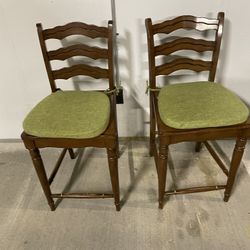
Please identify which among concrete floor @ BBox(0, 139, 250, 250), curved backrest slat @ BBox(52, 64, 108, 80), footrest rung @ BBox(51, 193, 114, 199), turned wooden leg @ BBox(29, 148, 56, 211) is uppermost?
curved backrest slat @ BBox(52, 64, 108, 80)

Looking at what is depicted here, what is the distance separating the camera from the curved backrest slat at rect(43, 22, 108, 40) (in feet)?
4.09

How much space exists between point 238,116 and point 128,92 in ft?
2.42

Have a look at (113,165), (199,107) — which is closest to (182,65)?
(199,107)

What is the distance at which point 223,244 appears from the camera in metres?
1.18

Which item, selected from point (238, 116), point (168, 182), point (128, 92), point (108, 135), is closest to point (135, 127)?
point (128, 92)

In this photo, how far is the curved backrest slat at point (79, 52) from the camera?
4.23ft

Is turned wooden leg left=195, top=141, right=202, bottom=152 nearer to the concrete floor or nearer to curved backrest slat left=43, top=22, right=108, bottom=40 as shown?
the concrete floor

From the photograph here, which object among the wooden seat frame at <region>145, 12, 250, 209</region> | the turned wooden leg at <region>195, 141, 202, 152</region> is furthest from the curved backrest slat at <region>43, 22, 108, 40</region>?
the turned wooden leg at <region>195, 141, 202, 152</region>

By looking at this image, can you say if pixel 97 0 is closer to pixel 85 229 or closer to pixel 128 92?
pixel 128 92

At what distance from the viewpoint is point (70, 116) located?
114cm

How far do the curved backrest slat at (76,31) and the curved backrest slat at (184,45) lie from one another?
0.96 ft

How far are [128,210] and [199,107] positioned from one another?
26.1 inches

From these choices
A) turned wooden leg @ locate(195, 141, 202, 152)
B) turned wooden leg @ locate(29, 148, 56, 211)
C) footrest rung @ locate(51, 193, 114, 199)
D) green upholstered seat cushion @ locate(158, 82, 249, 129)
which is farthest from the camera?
turned wooden leg @ locate(195, 141, 202, 152)

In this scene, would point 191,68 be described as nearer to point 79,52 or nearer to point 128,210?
point 79,52
